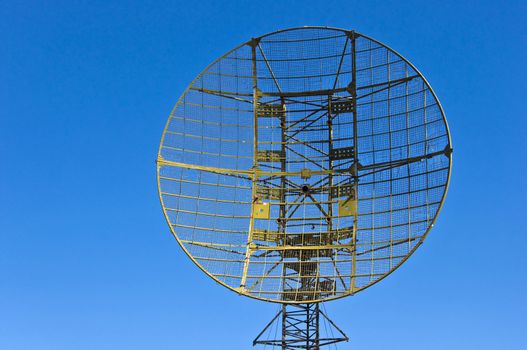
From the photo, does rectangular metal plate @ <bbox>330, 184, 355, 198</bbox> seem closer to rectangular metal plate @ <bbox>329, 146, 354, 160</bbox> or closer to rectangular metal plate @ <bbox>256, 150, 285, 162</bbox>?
rectangular metal plate @ <bbox>329, 146, 354, 160</bbox>

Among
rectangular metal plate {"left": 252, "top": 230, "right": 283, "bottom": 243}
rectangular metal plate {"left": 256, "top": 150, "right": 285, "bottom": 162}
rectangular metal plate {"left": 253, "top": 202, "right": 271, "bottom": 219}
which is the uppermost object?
rectangular metal plate {"left": 256, "top": 150, "right": 285, "bottom": 162}

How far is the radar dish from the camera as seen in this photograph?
32.7 meters

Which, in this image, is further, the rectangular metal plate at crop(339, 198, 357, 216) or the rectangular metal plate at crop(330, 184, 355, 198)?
the rectangular metal plate at crop(330, 184, 355, 198)

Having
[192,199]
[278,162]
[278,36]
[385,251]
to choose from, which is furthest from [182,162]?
[385,251]

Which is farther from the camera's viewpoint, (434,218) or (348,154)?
(348,154)

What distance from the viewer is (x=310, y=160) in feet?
119

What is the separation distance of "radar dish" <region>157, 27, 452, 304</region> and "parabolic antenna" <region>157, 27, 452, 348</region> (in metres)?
0.05

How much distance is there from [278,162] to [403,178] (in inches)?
216

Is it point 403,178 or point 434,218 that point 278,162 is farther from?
point 434,218

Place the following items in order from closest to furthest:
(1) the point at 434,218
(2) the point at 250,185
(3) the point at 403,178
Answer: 1. (1) the point at 434,218
2. (3) the point at 403,178
3. (2) the point at 250,185

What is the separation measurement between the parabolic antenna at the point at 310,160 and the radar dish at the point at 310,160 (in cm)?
5

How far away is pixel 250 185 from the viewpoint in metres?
35.7

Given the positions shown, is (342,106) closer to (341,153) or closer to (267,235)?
(341,153)

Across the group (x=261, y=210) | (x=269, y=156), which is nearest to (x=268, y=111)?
(x=269, y=156)
